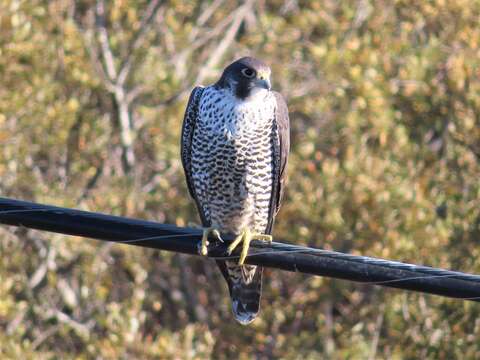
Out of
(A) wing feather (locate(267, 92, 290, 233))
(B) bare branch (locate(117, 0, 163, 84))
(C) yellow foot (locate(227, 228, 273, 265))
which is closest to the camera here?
(C) yellow foot (locate(227, 228, 273, 265))

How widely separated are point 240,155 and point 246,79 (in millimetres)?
394

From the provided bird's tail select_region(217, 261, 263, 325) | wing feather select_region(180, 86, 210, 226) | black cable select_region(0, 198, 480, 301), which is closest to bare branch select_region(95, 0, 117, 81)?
wing feather select_region(180, 86, 210, 226)

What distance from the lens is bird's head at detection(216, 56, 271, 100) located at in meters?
5.94

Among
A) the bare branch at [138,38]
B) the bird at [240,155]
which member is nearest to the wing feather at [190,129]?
the bird at [240,155]

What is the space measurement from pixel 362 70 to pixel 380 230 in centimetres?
159

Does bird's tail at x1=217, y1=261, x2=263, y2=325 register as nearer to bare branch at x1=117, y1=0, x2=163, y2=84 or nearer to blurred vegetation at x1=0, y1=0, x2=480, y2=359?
blurred vegetation at x1=0, y1=0, x2=480, y2=359

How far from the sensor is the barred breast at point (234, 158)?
588 cm

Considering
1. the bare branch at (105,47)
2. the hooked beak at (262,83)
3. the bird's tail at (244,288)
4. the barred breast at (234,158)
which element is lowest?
the bird's tail at (244,288)

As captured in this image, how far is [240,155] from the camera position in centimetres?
589

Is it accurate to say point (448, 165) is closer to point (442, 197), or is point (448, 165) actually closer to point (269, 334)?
point (442, 197)

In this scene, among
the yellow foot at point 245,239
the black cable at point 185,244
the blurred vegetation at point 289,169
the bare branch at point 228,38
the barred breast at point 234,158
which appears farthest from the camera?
the bare branch at point 228,38

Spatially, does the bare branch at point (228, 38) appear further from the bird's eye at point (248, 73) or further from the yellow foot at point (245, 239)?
the yellow foot at point (245, 239)

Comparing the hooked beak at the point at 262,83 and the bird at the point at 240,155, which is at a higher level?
the hooked beak at the point at 262,83

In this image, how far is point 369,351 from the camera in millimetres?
8664
